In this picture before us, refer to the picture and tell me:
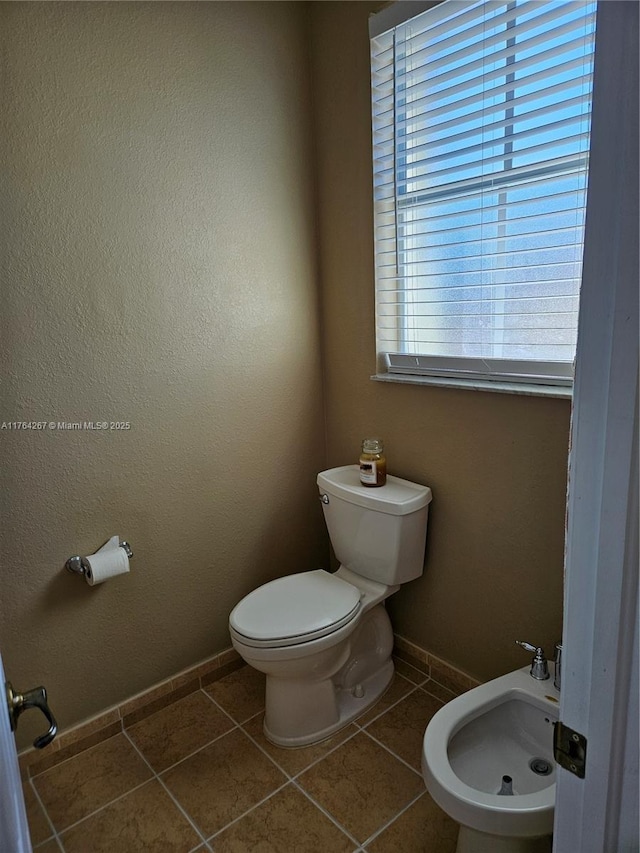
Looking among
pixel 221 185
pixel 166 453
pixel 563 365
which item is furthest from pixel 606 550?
pixel 221 185

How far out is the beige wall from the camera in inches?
65.7

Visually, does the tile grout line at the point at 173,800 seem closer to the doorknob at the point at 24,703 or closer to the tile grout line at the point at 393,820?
the tile grout line at the point at 393,820

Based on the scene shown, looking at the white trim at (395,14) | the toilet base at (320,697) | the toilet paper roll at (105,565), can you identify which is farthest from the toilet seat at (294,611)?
the white trim at (395,14)

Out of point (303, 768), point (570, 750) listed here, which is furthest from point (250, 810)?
point (570, 750)

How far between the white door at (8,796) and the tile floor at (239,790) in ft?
3.23

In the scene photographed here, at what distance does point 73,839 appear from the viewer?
1.52m

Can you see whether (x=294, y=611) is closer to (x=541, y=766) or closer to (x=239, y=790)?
(x=239, y=790)

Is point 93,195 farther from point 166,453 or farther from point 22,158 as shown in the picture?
point 166,453

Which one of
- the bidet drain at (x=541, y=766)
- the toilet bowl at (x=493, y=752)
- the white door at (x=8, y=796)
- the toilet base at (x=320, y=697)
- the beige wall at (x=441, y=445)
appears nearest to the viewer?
the white door at (x=8, y=796)

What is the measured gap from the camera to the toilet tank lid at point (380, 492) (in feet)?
6.05

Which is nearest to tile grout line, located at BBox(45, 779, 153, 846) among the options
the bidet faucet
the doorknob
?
the doorknob

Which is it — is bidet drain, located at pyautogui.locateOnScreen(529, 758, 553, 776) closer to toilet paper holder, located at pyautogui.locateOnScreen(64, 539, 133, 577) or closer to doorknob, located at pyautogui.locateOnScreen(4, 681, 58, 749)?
doorknob, located at pyautogui.locateOnScreen(4, 681, 58, 749)

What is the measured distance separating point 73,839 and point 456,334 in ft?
6.04

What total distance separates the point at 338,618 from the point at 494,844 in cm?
68
